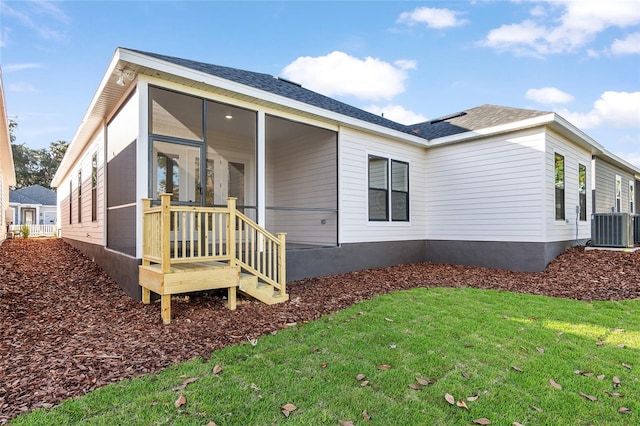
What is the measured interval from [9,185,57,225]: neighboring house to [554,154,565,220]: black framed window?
3123 cm

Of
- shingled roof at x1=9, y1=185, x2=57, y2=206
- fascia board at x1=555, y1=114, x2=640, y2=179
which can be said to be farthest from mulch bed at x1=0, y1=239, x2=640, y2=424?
shingled roof at x1=9, y1=185, x2=57, y2=206

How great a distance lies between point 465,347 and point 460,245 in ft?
19.1

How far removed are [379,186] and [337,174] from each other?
147cm

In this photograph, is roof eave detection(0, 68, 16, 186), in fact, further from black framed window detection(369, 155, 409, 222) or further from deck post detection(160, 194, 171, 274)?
black framed window detection(369, 155, 409, 222)

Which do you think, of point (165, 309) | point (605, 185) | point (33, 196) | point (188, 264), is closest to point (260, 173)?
point (188, 264)

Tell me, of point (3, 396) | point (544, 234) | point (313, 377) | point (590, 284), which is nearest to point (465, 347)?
point (313, 377)

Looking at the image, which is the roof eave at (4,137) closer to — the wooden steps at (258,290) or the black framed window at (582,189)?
the wooden steps at (258,290)

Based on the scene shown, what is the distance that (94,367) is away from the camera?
119 inches

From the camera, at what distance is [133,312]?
4.66 meters

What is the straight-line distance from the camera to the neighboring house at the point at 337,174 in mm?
6176

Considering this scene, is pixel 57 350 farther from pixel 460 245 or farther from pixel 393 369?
pixel 460 245

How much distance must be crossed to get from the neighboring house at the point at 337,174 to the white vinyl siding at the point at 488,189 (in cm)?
3

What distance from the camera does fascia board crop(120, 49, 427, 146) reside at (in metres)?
4.76

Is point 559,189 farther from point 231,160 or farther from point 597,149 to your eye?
point 231,160
